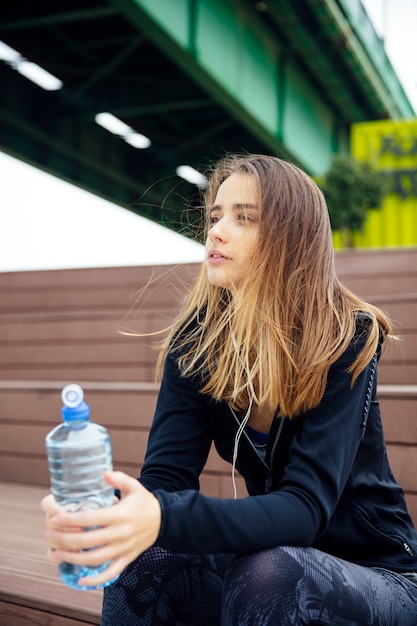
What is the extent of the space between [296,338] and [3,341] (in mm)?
3220

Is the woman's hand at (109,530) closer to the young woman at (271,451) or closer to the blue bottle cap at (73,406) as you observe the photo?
the young woman at (271,451)

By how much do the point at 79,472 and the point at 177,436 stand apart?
375 mm

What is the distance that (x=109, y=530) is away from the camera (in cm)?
89

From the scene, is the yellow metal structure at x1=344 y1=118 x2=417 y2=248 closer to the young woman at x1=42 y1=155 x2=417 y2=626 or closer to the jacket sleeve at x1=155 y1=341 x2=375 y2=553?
the young woman at x1=42 y1=155 x2=417 y2=626

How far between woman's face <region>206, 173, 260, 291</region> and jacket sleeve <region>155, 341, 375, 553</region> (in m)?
0.28

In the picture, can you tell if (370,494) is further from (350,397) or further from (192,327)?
(192,327)

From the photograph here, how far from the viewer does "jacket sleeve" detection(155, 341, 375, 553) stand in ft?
3.27

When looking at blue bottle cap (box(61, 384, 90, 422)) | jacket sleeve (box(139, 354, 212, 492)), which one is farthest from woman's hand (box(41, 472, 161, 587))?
jacket sleeve (box(139, 354, 212, 492))

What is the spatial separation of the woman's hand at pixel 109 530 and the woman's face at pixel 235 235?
0.53 meters

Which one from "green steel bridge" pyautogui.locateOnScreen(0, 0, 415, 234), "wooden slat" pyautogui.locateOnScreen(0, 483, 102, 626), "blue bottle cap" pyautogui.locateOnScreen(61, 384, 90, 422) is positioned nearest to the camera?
"blue bottle cap" pyautogui.locateOnScreen(61, 384, 90, 422)

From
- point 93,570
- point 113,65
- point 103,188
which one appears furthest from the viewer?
point 103,188

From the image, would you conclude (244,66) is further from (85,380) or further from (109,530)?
(109,530)

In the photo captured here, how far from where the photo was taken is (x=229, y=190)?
1350mm

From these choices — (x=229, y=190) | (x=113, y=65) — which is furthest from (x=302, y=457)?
(x=113, y=65)
